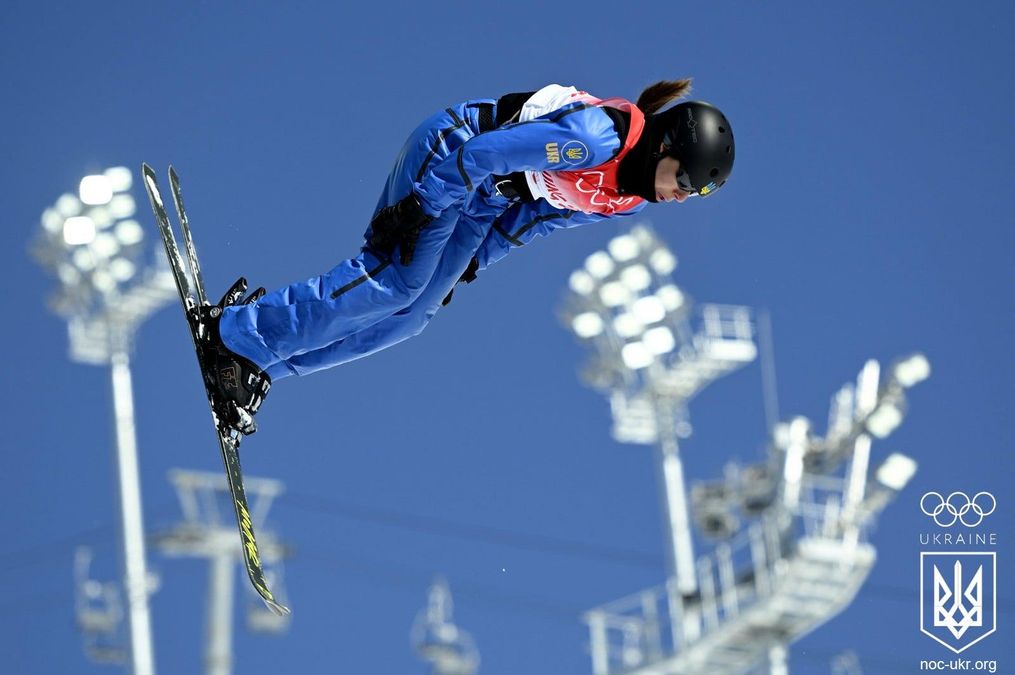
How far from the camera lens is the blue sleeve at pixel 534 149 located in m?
7.66

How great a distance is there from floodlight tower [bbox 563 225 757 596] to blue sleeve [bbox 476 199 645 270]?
506 inches

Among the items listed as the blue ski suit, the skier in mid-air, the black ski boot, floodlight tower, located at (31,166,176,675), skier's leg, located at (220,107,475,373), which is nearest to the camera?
the skier in mid-air

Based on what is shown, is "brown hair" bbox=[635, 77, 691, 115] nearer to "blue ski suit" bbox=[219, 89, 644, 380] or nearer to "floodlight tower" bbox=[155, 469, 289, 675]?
"blue ski suit" bbox=[219, 89, 644, 380]

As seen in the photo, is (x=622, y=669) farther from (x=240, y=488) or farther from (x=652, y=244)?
(x=240, y=488)

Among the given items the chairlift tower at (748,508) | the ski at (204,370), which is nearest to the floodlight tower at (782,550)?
the chairlift tower at (748,508)

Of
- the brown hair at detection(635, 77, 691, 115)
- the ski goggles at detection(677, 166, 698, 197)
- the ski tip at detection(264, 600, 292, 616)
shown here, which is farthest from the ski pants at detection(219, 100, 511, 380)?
the ski tip at detection(264, 600, 292, 616)

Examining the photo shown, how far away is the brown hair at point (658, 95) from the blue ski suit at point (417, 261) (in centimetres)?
40

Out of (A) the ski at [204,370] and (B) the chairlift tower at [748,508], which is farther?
(B) the chairlift tower at [748,508]

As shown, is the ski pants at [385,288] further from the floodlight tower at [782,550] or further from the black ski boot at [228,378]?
the floodlight tower at [782,550]

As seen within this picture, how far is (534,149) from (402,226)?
2.93 feet

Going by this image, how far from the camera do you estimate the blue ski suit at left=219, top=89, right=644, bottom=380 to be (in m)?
8.02

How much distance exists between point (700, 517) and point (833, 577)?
1.90 m

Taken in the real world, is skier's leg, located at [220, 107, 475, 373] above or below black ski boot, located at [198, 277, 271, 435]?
above

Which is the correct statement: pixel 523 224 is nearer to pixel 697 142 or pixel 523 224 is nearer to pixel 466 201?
pixel 466 201
